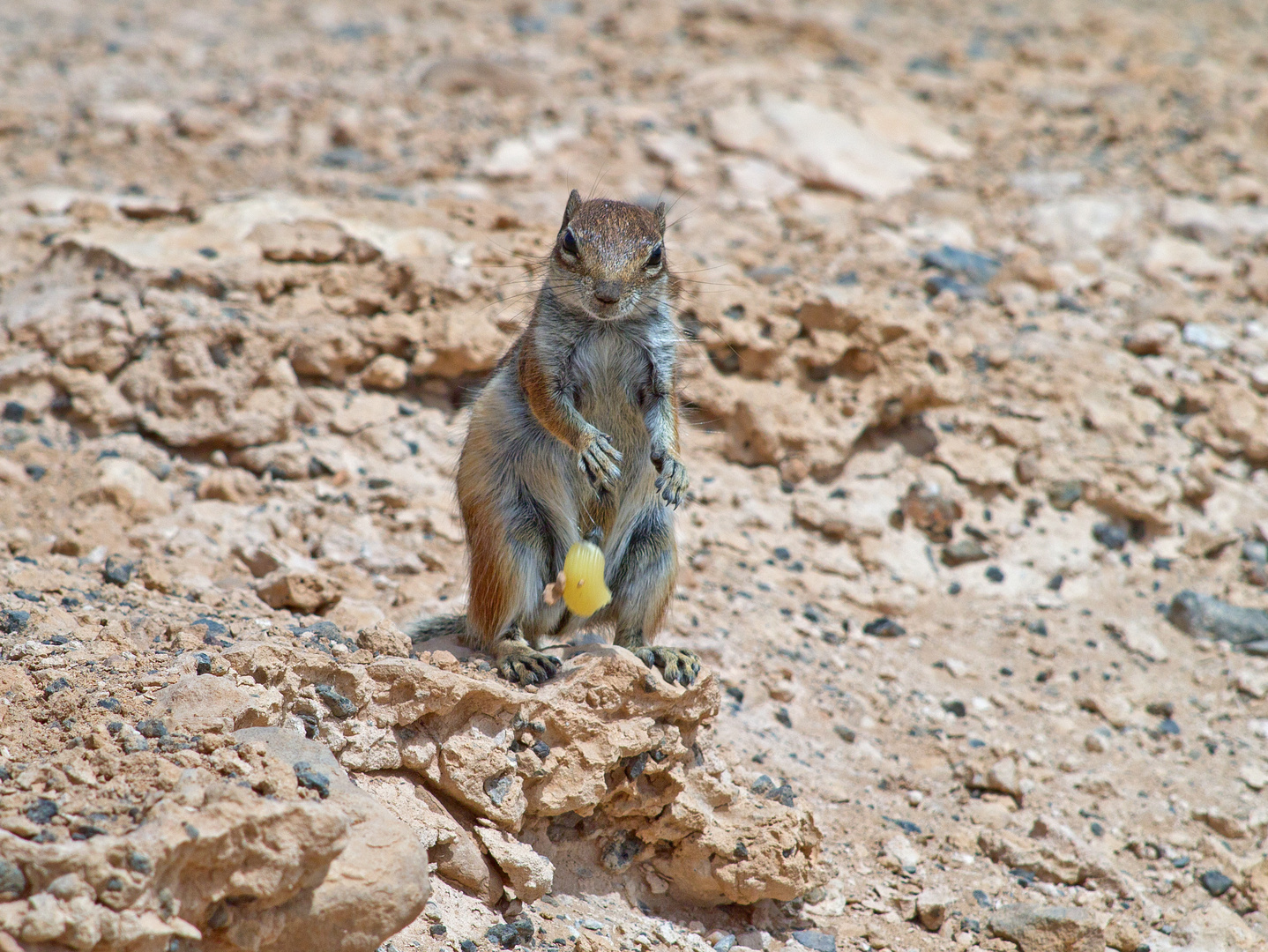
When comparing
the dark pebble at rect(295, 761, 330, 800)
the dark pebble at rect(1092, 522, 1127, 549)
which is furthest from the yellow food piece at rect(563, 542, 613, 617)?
the dark pebble at rect(1092, 522, 1127, 549)

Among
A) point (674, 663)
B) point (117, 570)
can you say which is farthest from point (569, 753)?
point (117, 570)

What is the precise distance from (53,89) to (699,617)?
275 inches

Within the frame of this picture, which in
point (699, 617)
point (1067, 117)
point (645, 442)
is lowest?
→ point (699, 617)

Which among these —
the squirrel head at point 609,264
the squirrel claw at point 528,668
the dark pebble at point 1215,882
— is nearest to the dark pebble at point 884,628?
the dark pebble at point 1215,882

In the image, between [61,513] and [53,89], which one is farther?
[53,89]

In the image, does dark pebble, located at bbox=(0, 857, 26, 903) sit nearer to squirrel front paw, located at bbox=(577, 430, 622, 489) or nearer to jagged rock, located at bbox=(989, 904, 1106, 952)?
squirrel front paw, located at bbox=(577, 430, 622, 489)

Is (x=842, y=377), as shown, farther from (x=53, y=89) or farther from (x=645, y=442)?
(x=53, y=89)

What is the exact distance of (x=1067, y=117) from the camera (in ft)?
32.0

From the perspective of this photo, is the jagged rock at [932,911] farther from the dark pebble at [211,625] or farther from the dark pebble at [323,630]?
the dark pebble at [211,625]

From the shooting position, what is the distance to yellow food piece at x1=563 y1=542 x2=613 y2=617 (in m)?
4.32

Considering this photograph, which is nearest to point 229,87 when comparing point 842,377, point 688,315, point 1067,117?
point 688,315

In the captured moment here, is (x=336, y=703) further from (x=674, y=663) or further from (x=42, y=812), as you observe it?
(x=674, y=663)

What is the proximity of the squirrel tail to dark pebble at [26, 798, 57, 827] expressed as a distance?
2201 mm

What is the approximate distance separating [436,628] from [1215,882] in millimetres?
3461
